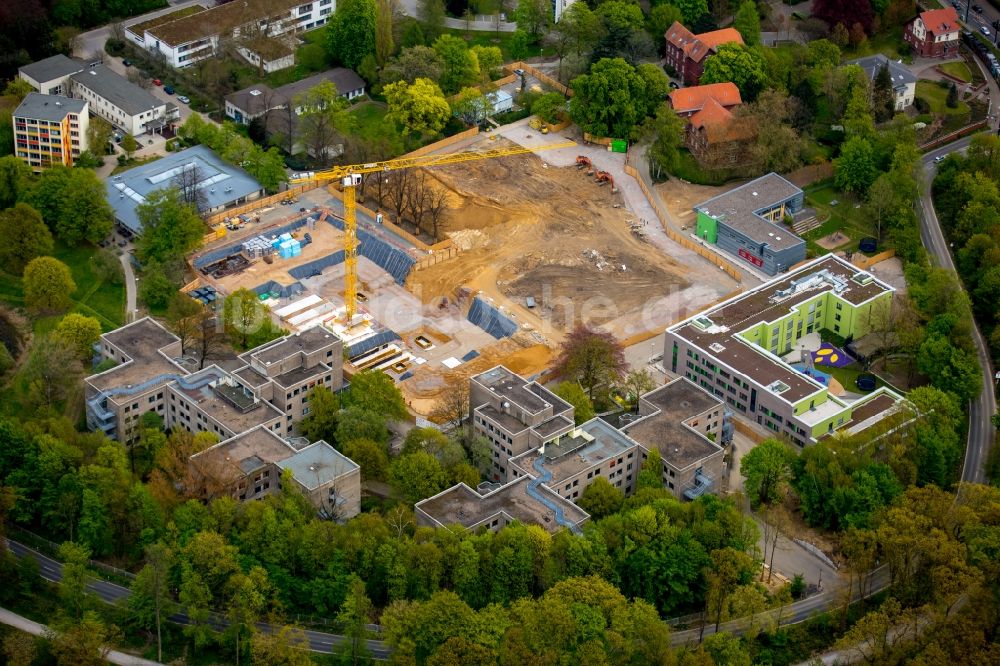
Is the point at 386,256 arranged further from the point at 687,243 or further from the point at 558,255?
the point at 687,243

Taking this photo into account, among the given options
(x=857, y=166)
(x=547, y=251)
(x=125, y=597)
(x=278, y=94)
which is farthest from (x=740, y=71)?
(x=125, y=597)

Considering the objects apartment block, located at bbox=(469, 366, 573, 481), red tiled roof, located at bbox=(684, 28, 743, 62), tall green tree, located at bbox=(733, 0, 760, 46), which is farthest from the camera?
tall green tree, located at bbox=(733, 0, 760, 46)

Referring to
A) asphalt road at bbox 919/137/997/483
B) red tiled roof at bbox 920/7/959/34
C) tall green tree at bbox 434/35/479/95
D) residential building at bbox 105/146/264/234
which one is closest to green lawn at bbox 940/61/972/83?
red tiled roof at bbox 920/7/959/34

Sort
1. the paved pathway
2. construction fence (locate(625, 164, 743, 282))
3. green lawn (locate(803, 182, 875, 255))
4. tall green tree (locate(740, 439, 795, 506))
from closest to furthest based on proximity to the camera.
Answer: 1. the paved pathway
2. tall green tree (locate(740, 439, 795, 506))
3. construction fence (locate(625, 164, 743, 282))
4. green lawn (locate(803, 182, 875, 255))

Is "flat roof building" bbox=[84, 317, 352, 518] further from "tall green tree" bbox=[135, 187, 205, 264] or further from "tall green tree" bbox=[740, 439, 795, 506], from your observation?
"tall green tree" bbox=[740, 439, 795, 506]

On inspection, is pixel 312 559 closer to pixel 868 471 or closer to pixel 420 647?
pixel 420 647
